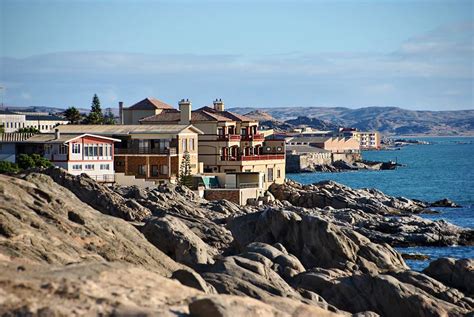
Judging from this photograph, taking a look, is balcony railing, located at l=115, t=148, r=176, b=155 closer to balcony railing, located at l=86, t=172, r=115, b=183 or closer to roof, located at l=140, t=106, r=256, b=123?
balcony railing, located at l=86, t=172, r=115, b=183

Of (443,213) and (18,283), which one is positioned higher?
(18,283)

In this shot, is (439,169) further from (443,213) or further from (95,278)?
(95,278)

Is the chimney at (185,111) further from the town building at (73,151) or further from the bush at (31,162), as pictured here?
the bush at (31,162)

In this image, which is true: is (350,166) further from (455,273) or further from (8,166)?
(455,273)

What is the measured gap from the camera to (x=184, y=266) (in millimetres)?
26375

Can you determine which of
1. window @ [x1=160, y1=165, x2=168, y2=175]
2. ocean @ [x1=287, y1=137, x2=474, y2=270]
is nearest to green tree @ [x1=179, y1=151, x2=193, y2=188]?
window @ [x1=160, y1=165, x2=168, y2=175]

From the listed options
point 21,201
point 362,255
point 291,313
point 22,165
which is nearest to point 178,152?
point 22,165

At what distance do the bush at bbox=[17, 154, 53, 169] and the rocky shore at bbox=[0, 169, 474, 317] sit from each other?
69.1ft

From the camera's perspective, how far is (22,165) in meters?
63.0

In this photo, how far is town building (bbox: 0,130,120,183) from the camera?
6506 cm

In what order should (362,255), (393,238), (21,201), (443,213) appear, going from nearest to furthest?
(21,201) < (362,255) < (393,238) < (443,213)

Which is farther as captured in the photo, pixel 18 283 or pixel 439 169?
pixel 439 169

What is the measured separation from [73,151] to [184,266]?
4011 cm

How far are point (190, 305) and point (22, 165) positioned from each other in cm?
4993
